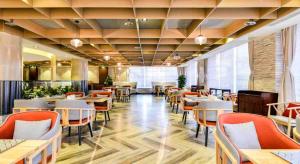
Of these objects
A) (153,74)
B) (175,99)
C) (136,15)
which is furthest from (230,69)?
(153,74)

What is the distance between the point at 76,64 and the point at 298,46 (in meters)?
10.3

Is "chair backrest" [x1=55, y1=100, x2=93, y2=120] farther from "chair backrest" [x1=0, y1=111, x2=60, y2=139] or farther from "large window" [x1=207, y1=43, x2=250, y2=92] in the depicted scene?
"large window" [x1=207, y1=43, x2=250, y2=92]

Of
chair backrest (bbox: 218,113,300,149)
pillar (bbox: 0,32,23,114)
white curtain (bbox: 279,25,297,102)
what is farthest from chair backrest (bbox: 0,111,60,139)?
white curtain (bbox: 279,25,297,102)

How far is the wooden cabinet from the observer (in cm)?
534

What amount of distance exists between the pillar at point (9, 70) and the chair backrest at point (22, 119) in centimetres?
387

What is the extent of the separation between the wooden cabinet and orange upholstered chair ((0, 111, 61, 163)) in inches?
196

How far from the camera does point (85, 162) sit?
10.5 ft

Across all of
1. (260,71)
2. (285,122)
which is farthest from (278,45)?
(285,122)

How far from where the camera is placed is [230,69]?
9.09 m

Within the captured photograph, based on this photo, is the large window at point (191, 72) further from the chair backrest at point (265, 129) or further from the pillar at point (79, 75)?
the chair backrest at point (265, 129)

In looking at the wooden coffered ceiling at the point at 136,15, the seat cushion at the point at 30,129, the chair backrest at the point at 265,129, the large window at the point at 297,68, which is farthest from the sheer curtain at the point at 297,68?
the seat cushion at the point at 30,129

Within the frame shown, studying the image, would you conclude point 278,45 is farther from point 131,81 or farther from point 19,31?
point 131,81

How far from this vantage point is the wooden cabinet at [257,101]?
5.34 m

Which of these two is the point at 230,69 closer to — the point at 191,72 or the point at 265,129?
the point at 191,72
